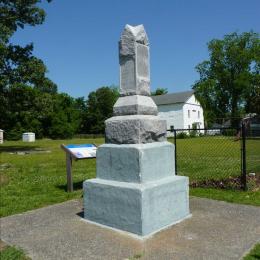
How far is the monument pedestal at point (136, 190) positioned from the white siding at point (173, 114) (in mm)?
51689

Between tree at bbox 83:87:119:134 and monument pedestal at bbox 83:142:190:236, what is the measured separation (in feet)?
206

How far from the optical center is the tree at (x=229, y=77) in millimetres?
54125

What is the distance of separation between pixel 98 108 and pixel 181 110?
870 inches

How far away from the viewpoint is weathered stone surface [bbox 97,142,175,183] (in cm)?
505

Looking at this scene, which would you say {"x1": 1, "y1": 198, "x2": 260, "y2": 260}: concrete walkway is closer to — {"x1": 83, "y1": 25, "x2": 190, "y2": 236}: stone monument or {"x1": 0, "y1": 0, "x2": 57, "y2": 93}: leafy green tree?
{"x1": 83, "y1": 25, "x2": 190, "y2": 236}: stone monument

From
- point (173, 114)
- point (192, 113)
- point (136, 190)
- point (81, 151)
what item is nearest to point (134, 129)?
point (136, 190)

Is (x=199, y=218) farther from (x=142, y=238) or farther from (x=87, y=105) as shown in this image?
(x=87, y=105)

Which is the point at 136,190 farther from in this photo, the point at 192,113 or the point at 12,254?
the point at 192,113

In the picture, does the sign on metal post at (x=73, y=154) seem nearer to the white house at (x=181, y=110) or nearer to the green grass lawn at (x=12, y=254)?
the green grass lawn at (x=12, y=254)

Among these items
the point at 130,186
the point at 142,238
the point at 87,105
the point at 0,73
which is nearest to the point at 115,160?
the point at 130,186

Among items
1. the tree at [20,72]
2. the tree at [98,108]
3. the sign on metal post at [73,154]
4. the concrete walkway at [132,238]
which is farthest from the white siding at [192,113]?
the concrete walkway at [132,238]

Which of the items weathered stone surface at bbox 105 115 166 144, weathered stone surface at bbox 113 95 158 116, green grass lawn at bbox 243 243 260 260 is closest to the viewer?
green grass lawn at bbox 243 243 260 260

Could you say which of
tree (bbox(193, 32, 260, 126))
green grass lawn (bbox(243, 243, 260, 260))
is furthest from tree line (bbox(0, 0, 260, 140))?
green grass lawn (bbox(243, 243, 260, 260))

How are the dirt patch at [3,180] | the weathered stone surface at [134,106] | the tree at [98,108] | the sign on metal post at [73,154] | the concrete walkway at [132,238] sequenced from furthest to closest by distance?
the tree at [98,108]
the dirt patch at [3,180]
the sign on metal post at [73,154]
the weathered stone surface at [134,106]
the concrete walkway at [132,238]
